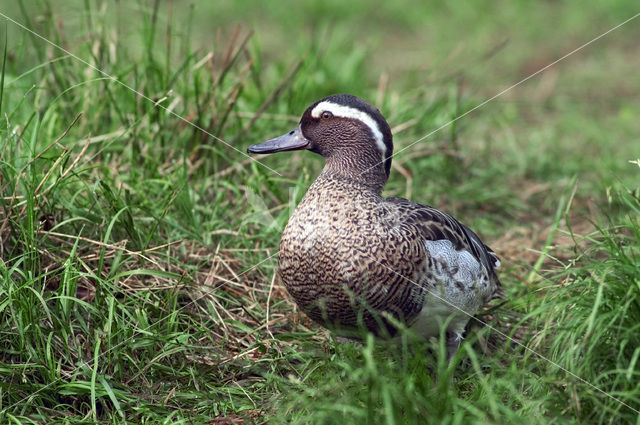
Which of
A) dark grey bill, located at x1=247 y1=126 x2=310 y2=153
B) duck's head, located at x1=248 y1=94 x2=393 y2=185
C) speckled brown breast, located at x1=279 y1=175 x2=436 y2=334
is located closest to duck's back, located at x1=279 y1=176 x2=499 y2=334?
speckled brown breast, located at x1=279 y1=175 x2=436 y2=334

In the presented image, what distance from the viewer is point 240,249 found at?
3.74 meters

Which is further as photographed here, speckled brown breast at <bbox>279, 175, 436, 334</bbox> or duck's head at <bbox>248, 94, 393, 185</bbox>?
duck's head at <bbox>248, 94, 393, 185</bbox>

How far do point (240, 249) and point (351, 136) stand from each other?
2.57 ft

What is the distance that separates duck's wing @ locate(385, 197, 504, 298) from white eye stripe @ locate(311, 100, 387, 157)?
0.22 meters

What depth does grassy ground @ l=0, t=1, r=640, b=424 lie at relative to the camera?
2.55 metres

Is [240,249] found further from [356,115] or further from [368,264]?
[368,264]

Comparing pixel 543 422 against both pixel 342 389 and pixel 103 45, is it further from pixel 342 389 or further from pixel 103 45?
pixel 103 45

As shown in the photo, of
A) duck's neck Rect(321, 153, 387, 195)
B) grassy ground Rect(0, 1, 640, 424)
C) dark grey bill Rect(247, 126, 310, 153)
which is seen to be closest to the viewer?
grassy ground Rect(0, 1, 640, 424)

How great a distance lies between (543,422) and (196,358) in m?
1.30

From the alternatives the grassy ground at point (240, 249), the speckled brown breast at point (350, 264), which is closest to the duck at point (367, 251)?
the speckled brown breast at point (350, 264)

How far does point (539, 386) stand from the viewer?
2637 mm

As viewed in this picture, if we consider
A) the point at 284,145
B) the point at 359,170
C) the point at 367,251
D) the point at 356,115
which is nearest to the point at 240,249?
the point at 284,145

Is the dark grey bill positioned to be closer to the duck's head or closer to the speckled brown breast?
the duck's head

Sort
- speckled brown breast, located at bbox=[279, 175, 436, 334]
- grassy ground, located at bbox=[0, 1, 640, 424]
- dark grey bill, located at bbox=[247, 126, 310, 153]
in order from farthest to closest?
dark grey bill, located at bbox=[247, 126, 310, 153] → speckled brown breast, located at bbox=[279, 175, 436, 334] → grassy ground, located at bbox=[0, 1, 640, 424]
